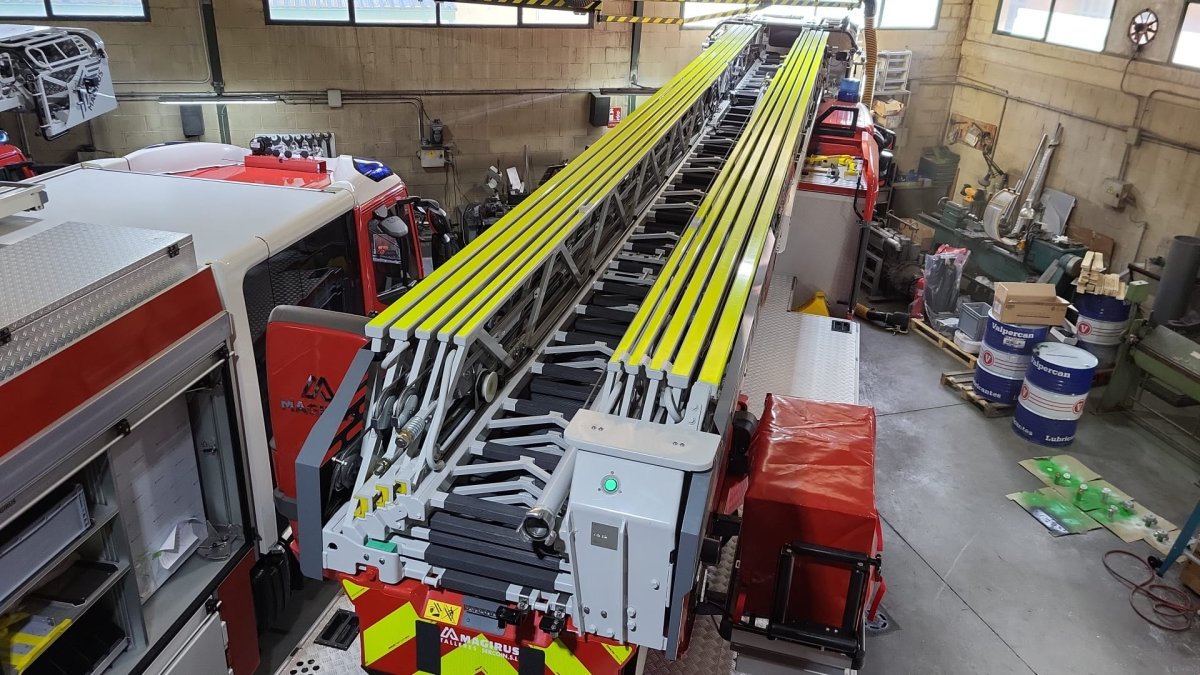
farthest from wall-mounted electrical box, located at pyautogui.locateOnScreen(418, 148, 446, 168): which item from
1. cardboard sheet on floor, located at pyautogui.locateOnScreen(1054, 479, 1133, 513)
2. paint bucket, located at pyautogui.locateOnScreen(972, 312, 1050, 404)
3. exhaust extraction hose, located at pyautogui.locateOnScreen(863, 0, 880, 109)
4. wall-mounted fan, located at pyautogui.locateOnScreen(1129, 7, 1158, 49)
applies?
wall-mounted fan, located at pyautogui.locateOnScreen(1129, 7, 1158, 49)

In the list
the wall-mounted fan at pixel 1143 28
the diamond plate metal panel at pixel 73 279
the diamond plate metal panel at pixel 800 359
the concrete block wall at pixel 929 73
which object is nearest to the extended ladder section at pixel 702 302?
the diamond plate metal panel at pixel 800 359

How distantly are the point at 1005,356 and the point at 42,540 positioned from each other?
872 centimetres

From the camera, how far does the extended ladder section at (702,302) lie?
2871mm

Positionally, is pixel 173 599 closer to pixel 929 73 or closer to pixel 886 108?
pixel 886 108

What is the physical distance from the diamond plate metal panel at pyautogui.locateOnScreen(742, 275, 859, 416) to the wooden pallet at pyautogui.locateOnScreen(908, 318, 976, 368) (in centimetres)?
343

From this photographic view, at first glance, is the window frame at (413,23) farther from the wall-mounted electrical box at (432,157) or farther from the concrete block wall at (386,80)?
the wall-mounted electrical box at (432,157)

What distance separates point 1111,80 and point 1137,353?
594 centimetres

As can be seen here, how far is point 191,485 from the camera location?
13.1ft

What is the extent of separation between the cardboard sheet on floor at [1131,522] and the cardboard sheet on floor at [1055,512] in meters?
0.13

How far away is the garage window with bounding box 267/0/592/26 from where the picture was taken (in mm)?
11625

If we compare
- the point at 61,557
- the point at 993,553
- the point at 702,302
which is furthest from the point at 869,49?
the point at 61,557

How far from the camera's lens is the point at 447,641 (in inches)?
118

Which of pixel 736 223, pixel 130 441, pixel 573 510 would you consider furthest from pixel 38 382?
pixel 736 223

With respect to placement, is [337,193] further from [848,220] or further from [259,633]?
[848,220]
